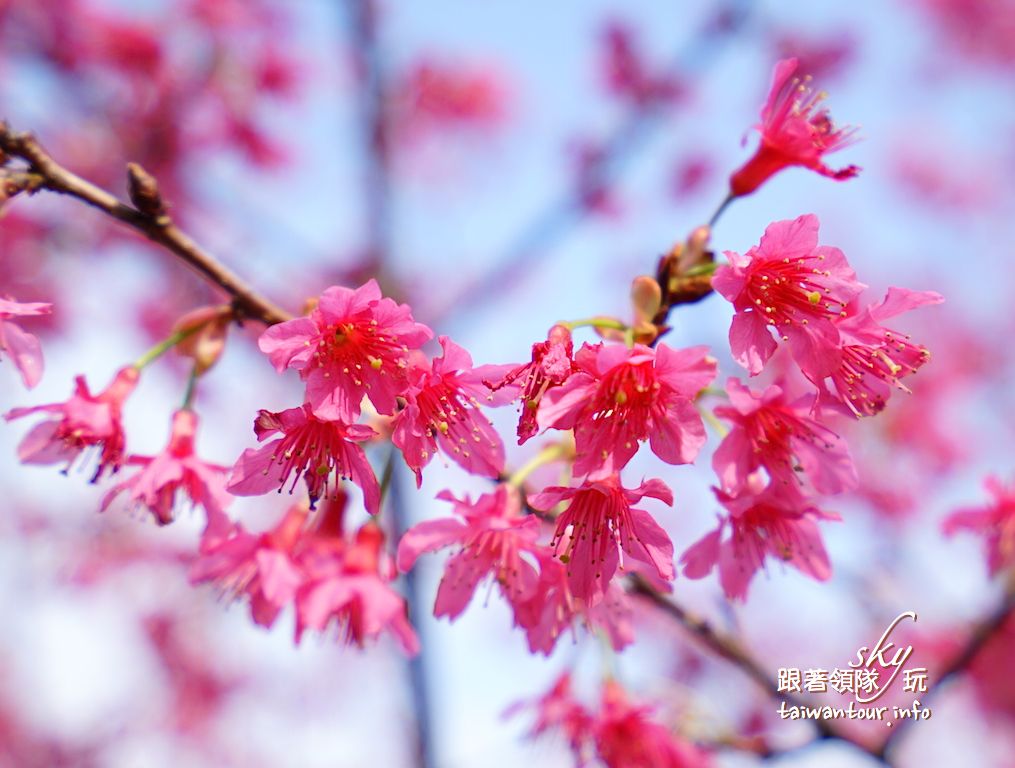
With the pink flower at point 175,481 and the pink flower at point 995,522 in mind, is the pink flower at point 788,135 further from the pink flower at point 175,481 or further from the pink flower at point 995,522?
the pink flower at point 175,481

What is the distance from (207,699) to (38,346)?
7942 mm

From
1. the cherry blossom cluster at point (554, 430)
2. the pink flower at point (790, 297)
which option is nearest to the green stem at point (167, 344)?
the cherry blossom cluster at point (554, 430)

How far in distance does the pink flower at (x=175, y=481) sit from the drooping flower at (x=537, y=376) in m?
0.68

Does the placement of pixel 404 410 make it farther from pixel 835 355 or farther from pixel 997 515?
pixel 997 515

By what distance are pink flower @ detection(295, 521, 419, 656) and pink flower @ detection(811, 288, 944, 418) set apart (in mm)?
966

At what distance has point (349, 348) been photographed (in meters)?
1.43

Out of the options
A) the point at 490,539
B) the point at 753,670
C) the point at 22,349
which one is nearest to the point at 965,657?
the point at 753,670

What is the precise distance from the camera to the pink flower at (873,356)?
4.60 ft

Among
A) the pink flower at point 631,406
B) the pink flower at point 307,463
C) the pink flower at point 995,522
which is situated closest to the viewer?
the pink flower at point 631,406

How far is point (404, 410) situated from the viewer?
4.52 ft

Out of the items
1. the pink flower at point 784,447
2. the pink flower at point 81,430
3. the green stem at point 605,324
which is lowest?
the pink flower at point 784,447

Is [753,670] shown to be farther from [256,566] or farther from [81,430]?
[81,430]

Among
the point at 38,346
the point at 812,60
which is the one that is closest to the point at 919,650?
the point at 812,60

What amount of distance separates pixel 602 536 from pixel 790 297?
550 mm
